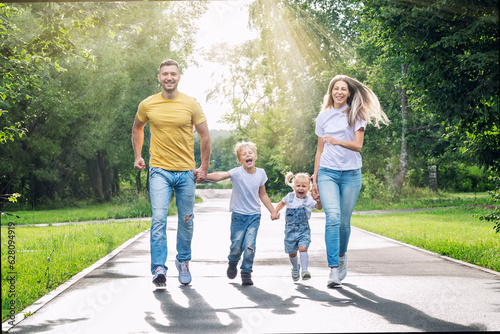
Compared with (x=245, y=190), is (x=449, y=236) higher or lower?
lower

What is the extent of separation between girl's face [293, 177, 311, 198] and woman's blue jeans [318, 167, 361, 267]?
0.69m

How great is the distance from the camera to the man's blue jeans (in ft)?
19.8

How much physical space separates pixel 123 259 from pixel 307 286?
146 inches

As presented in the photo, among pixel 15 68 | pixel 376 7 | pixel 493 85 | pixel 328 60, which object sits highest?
pixel 328 60

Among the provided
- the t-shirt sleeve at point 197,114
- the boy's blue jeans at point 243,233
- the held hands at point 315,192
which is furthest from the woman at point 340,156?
the t-shirt sleeve at point 197,114

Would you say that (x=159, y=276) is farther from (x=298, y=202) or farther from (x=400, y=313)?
(x=400, y=313)

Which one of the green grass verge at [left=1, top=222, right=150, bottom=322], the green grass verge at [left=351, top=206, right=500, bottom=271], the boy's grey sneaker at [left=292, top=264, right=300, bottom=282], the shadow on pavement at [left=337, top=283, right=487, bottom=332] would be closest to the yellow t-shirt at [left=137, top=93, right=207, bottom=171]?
the green grass verge at [left=1, top=222, right=150, bottom=322]

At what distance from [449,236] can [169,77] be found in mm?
8164

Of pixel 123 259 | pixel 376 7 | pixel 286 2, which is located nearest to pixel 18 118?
pixel 286 2

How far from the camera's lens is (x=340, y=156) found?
6145 mm

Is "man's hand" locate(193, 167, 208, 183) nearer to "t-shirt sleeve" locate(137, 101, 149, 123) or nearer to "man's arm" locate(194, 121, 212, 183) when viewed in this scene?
"man's arm" locate(194, 121, 212, 183)

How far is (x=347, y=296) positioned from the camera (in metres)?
6.02

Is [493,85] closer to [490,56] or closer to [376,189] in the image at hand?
[490,56]

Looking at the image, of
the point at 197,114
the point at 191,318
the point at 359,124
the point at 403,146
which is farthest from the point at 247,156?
the point at 403,146
